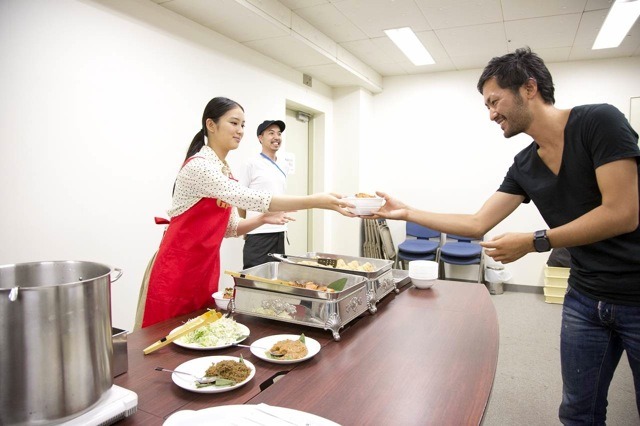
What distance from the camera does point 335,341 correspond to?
1.53 meters

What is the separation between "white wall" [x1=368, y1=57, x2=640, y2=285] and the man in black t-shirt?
4.28m

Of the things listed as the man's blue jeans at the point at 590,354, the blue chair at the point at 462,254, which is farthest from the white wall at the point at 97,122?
the blue chair at the point at 462,254

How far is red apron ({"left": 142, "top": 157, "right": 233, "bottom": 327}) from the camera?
71.0 inches

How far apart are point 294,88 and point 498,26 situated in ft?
7.85

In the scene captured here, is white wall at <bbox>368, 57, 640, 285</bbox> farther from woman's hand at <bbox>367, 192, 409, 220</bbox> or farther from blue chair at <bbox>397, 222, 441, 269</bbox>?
woman's hand at <bbox>367, 192, 409, 220</bbox>

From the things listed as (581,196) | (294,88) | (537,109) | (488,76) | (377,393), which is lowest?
A: (377,393)

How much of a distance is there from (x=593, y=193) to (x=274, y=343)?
4.29ft

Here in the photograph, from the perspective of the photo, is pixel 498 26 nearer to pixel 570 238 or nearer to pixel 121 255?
pixel 570 238

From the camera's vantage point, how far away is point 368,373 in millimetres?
1274

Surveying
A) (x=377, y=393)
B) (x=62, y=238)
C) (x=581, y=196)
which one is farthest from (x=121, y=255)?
(x=581, y=196)

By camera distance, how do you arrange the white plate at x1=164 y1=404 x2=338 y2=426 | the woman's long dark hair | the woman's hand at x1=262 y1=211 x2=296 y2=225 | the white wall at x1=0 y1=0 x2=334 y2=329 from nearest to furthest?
the white plate at x1=164 y1=404 x2=338 y2=426 → the woman's long dark hair → the woman's hand at x1=262 y1=211 x2=296 y2=225 → the white wall at x1=0 y1=0 x2=334 y2=329

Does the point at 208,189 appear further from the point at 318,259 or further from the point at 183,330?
the point at 318,259

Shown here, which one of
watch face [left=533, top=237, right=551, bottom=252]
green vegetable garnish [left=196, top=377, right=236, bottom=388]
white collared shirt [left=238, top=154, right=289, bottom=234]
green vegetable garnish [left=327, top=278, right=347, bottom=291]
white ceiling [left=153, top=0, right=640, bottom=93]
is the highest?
white ceiling [left=153, top=0, right=640, bottom=93]

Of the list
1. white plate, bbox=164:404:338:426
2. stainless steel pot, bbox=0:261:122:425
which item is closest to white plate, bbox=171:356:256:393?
white plate, bbox=164:404:338:426
